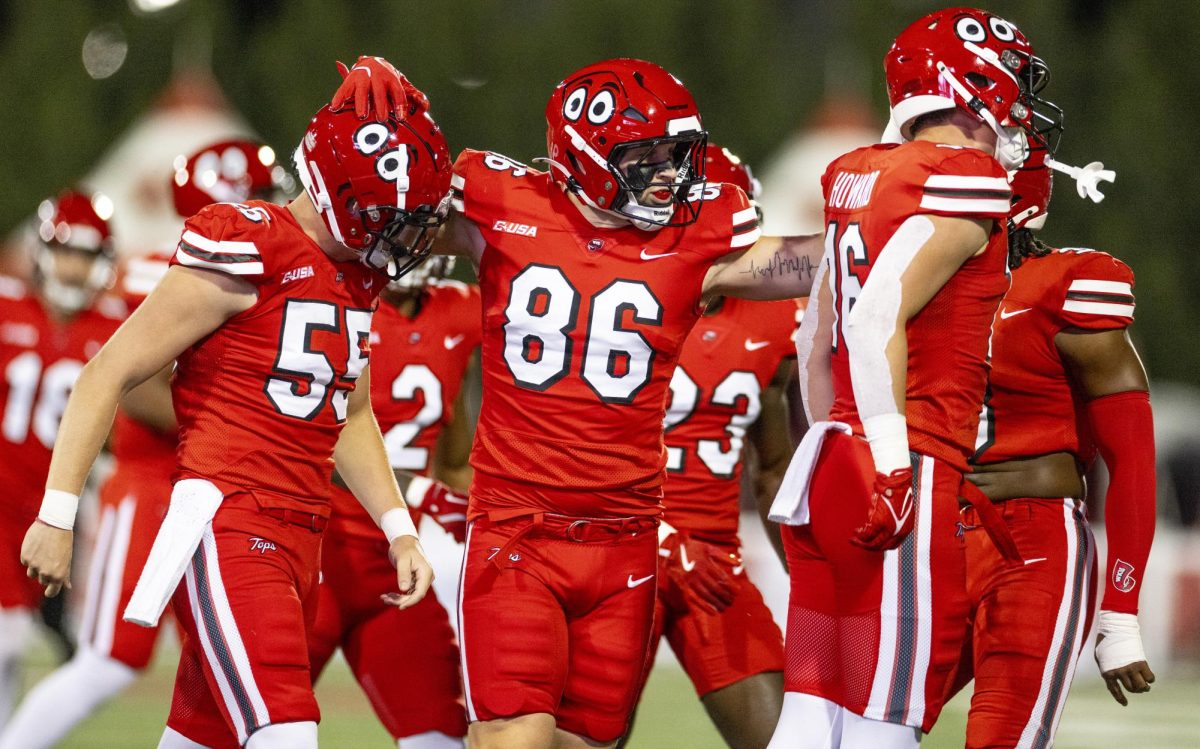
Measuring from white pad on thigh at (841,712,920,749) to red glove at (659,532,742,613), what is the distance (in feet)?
3.18

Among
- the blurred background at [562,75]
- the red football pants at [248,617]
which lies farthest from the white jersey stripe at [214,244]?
the blurred background at [562,75]

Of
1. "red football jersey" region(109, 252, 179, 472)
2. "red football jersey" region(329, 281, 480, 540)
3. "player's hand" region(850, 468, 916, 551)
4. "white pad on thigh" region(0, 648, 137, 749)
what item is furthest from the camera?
"red football jersey" region(109, 252, 179, 472)

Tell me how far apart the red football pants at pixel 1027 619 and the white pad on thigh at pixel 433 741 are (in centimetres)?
125

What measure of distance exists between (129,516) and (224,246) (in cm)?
144

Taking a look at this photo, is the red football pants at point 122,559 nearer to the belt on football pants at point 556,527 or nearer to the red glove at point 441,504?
the red glove at point 441,504

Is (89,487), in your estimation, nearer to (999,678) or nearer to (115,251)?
(115,251)

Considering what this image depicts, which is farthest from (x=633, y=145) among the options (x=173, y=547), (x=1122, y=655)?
(x=1122, y=655)

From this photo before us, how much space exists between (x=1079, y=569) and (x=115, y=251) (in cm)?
373

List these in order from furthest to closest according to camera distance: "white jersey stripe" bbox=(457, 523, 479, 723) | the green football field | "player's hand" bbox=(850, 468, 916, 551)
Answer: the green football field → "white jersey stripe" bbox=(457, 523, 479, 723) → "player's hand" bbox=(850, 468, 916, 551)

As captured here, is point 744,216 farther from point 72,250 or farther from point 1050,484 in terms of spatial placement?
point 72,250

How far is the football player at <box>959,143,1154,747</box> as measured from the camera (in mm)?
3309

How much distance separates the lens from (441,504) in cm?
394

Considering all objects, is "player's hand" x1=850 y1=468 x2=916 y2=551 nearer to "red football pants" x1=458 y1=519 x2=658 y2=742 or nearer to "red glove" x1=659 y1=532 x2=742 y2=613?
"red football pants" x1=458 y1=519 x2=658 y2=742

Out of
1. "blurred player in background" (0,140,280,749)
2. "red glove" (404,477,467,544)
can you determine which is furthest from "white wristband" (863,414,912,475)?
"blurred player in background" (0,140,280,749)
